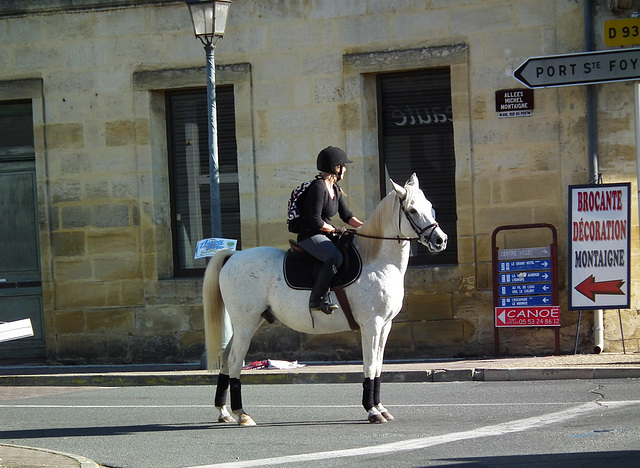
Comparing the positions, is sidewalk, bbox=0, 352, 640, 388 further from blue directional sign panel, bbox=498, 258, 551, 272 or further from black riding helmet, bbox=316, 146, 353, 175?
black riding helmet, bbox=316, 146, 353, 175

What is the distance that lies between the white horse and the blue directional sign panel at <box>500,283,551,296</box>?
4.86m

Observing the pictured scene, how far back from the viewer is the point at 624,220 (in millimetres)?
14055

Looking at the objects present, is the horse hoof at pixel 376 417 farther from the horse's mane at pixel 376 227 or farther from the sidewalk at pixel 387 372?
the sidewalk at pixel 387 372

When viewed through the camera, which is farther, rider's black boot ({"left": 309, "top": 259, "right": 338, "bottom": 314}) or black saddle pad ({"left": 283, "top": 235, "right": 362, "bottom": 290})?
black saddle pad ({"left": 283, "top": 235, "right": 362, "bottom": 290})

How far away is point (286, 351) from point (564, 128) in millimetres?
5088

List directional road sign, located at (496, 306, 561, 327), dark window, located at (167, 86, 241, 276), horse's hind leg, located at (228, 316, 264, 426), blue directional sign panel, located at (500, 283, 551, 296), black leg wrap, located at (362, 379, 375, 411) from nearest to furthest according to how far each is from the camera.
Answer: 1. black leg wrap, located at (362, 379, 375, 411)
2. horse's hind leg, located at (228, 316, 264, 426)
3. directional road sign, located at (496, 306, 561, 327)
4. blue directional sign panel, located at (500, 283, 551, 296)
5. dark window, located at (167, 86, 241, 276)

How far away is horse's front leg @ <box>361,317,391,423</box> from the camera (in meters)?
9.63

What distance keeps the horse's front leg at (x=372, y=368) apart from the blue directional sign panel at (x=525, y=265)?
17.0ft

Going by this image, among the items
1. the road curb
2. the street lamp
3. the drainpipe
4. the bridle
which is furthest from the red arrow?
the road curb

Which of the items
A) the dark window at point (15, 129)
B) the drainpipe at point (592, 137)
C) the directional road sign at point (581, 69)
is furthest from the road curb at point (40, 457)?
the dark window at point (15, 129)

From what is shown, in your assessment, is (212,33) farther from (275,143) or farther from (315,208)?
(315,208)

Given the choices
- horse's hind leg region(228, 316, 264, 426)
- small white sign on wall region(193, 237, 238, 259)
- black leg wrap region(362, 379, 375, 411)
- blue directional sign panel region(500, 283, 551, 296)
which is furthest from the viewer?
blue directional sign panel region(500, 283, 551, 296)

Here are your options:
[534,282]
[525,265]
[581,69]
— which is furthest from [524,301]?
[581,69]

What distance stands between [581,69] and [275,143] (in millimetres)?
4747
